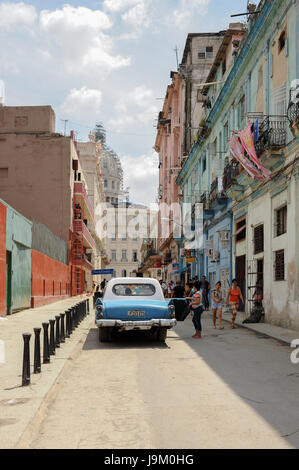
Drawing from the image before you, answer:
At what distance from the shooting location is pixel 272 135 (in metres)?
16.7

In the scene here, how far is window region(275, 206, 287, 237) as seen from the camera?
678 inches

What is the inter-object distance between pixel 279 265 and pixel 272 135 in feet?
13.7

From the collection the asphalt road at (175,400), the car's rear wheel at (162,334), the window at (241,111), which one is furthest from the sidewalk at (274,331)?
the window at (241,111)

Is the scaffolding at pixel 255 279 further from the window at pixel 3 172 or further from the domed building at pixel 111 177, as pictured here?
the domed building at pixel 111 177

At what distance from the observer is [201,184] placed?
113 feet

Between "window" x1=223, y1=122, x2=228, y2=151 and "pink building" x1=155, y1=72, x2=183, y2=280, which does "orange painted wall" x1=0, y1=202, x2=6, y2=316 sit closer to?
"window" x1=223, y1=122, x2=228, y2=151

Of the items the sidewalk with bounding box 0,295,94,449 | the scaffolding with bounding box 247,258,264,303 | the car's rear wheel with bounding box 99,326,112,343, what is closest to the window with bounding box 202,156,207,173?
the scaffolding with bounding box 247,258,264,303

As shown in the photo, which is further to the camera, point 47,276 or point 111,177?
point 111,177

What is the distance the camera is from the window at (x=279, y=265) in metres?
17.3

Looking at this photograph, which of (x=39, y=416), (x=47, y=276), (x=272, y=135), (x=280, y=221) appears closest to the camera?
(x=39, y=416)

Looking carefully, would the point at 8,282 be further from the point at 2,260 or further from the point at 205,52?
the point at 205,52

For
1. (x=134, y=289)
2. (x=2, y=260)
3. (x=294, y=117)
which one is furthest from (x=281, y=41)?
(x=2, y=260)

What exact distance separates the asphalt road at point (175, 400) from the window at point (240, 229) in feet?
38.7

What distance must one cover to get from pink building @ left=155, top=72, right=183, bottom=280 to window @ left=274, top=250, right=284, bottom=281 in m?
26.4
